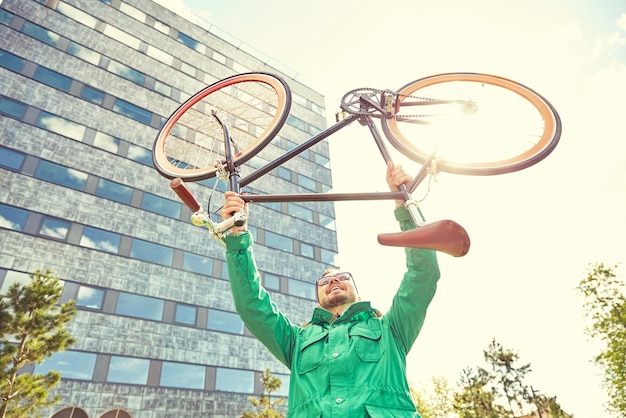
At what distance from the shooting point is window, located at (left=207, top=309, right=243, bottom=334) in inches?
904

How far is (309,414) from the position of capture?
2314mm

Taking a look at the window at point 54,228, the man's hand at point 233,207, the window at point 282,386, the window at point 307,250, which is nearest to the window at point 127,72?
the window at point 54,228

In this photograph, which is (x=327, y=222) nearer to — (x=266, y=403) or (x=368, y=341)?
(x=266, y=403)

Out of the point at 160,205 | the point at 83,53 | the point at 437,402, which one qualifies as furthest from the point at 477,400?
the point at 83,53

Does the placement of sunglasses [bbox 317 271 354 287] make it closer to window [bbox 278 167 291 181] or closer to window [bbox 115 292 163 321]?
window [bbox 115 292 163 321]

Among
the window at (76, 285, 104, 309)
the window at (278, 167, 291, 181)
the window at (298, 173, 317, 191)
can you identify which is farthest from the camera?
the window at (298, 173, 317, 191)

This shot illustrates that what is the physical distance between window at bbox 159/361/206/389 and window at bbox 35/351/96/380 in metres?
3.54

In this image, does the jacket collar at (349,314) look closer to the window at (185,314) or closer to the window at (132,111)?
the window at (185,314)

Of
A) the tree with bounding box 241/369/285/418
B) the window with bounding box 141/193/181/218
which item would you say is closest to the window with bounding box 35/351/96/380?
the tree with bounding box 241/369/285/418

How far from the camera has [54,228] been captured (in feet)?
66.0

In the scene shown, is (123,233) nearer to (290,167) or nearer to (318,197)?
(290,167)

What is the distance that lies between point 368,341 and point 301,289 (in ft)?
85.3

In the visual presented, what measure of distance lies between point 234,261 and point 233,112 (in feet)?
6.49

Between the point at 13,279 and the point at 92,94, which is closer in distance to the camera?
the point at 13,279
